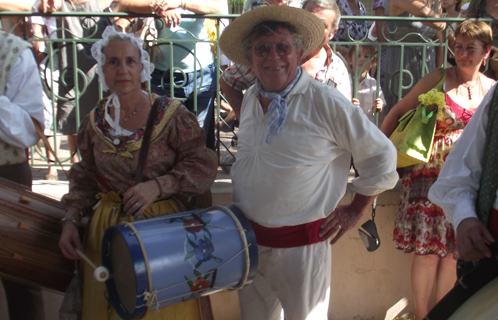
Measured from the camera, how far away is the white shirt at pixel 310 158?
1981 mm

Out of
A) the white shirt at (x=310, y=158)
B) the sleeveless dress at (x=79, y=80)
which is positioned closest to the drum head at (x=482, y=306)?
the white shirt at (x=310, y=158)

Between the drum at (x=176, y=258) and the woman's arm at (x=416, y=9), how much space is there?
2.69 meters

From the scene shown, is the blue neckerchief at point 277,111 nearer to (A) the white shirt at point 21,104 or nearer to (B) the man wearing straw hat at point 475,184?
(B) the man wearing straw hat at point 475,184

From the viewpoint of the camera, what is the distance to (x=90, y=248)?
225 centimetres

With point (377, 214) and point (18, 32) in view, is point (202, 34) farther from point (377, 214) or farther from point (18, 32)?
point (377, 214)

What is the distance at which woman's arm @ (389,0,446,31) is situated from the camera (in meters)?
3.86

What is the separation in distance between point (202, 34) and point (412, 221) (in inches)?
81.3

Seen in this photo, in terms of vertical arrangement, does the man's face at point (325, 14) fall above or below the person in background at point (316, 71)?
above

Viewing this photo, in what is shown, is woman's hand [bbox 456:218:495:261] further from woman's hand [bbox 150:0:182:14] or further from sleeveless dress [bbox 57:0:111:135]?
→ sleeveless dress [bbox 57:0:111:135]

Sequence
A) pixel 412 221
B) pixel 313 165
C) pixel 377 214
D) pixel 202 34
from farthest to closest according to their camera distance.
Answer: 1. pixel 202 34
2. pixel 377 214
3. pixel 412 221
4. pixel 313 165

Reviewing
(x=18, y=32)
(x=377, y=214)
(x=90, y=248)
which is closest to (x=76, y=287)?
(x=90, y=248)

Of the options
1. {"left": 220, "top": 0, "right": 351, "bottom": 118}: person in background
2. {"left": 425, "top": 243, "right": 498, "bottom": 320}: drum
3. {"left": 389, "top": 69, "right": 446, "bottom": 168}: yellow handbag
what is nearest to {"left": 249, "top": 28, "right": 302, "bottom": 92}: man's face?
{"left": 220, "top": 0, "right": 351, "bottom": 118}: person in background

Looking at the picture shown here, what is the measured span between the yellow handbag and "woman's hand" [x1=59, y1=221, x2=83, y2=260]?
1939mm

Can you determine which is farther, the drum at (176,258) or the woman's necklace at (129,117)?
the woman's necklace at (129,117)
